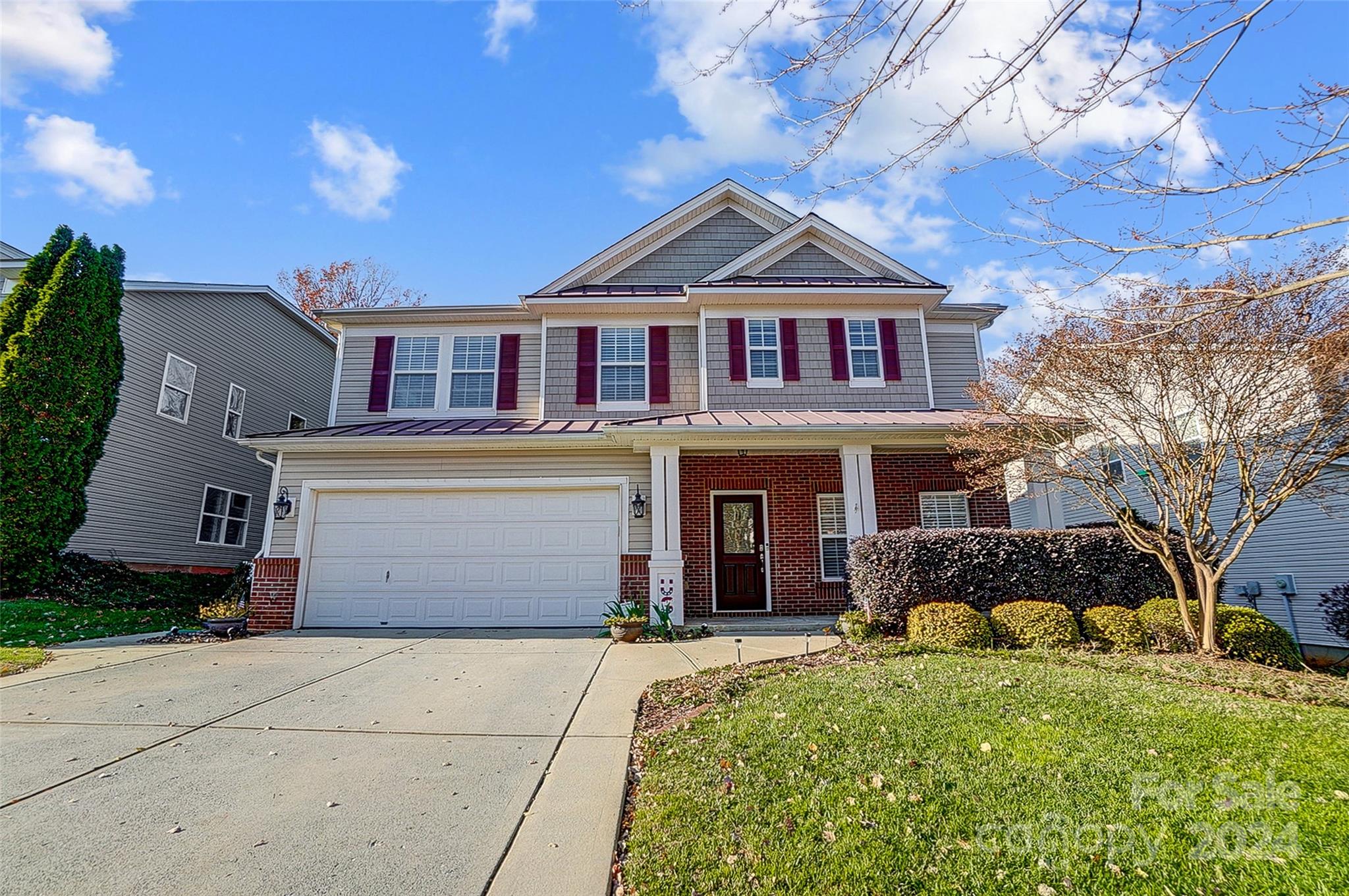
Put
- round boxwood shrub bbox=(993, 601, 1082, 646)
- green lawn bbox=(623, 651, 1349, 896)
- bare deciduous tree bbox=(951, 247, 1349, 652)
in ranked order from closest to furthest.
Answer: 1. green lawn bbox=(623, 651, 1349, 896)
2. bare deciduous tree bbox=(951, 247, 1349, 652)
3. round boxwood shrub bbox=(993, 601, 1082, 646)

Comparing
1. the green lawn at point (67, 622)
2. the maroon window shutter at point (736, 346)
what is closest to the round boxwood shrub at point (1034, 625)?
the maroon window shutter at point (736, 346)

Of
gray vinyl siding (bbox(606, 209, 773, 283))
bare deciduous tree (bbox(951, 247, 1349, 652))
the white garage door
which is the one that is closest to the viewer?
bare deciduous tree (bbox(951, 247, 1349, 652))

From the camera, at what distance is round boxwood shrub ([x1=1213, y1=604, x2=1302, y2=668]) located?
6324mm

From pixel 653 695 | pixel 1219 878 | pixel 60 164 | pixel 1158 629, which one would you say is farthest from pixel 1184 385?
pixel 60 164

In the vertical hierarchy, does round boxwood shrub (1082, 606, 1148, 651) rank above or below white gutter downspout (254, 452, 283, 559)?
below

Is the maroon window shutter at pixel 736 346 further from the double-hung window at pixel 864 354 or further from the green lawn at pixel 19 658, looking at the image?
the green lawn at pixel 19 658

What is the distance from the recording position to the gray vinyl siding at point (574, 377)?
11805mm

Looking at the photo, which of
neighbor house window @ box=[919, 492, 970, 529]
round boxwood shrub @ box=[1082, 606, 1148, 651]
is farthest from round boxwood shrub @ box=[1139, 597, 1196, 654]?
neighbor house window @ box=[919, 492, 970, 529]

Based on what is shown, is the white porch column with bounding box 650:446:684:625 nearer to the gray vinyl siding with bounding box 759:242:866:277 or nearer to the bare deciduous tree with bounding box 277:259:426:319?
the gray vinyl siding with bounding box 759:242:866:277

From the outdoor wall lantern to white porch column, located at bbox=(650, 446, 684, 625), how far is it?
598 centimetres

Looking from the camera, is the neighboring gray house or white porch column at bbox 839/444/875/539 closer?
white porch column at bbox 839/444/875/539

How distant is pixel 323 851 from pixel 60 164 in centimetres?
1076

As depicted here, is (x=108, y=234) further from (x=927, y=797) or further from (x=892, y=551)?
(x=927, y=797)

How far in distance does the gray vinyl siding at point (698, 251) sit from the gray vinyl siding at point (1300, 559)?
8172 millimetres
